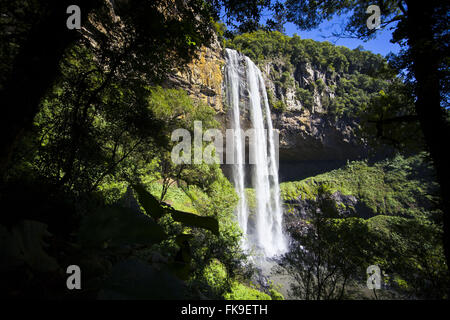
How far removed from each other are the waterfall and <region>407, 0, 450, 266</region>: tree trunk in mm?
19406

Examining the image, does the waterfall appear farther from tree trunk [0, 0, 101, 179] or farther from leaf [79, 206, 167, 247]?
leaf [79, 206, 167, 247]

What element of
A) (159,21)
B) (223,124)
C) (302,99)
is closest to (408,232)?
(159,21)

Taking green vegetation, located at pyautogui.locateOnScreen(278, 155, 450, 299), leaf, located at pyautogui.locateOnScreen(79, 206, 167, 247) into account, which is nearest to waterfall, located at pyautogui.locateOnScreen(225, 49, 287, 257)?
green vegetation, located at pyautogui.locateOnScreen(278, 155, 450, 299)

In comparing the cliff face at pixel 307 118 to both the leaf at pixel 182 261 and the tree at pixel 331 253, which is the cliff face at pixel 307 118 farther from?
the leaf at pixel 182 261

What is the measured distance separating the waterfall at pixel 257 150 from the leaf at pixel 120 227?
22.2m

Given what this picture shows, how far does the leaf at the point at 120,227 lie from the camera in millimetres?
341

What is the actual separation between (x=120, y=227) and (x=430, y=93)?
5.23m

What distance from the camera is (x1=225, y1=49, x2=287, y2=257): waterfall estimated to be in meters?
23.1

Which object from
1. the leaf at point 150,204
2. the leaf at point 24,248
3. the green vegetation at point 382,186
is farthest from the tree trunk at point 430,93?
the green vegetation at point 382,186

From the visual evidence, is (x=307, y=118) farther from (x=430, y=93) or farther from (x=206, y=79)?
(x=430, y=93)

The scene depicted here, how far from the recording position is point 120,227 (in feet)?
1.19

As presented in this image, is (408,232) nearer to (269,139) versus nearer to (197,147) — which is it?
(197,147)
